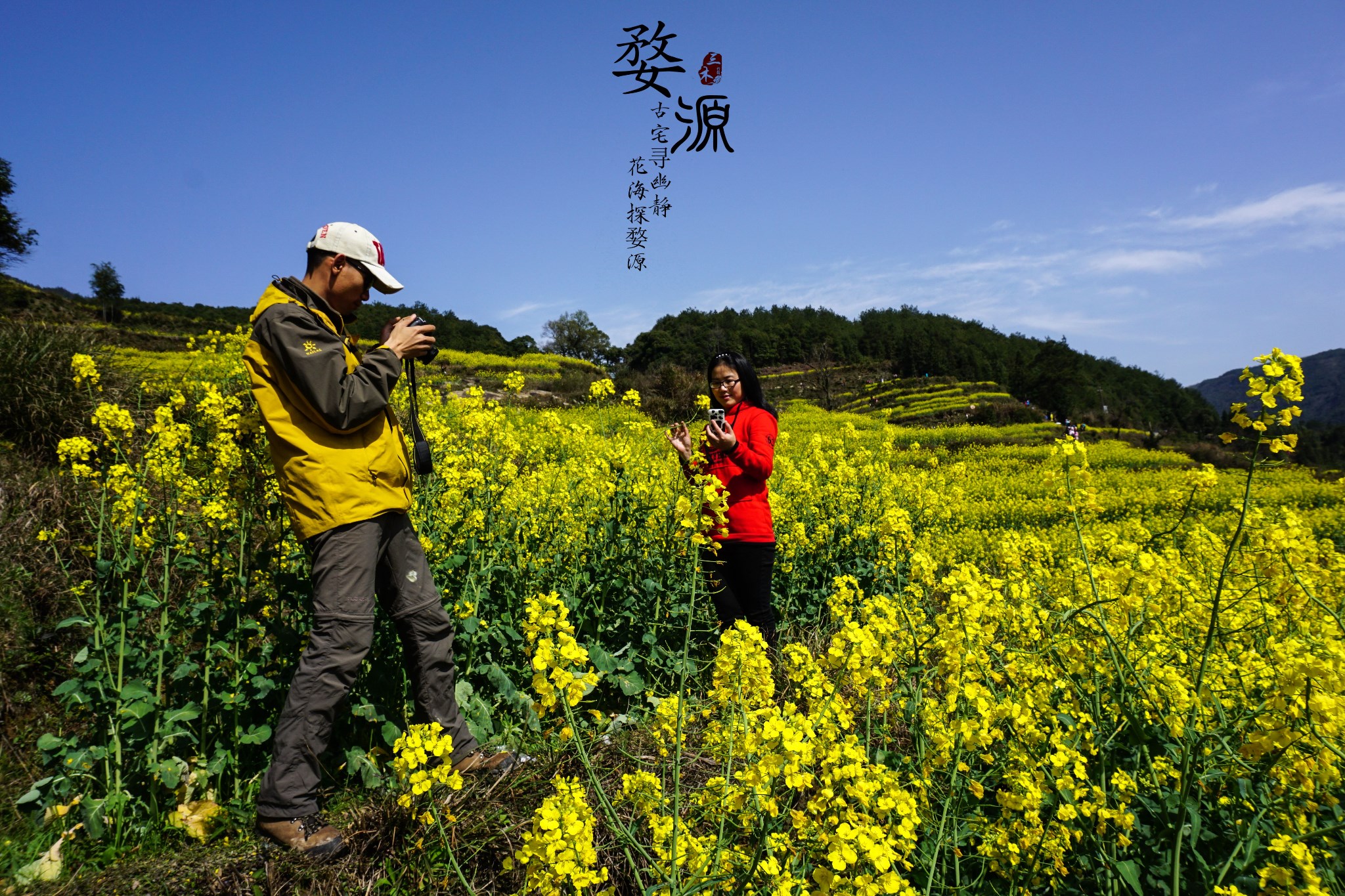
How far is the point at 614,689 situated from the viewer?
3.42 meters

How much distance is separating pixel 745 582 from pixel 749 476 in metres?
0.56

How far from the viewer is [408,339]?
246cm

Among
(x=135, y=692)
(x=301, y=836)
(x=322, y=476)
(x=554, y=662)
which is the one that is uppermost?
(x=322, y=476)

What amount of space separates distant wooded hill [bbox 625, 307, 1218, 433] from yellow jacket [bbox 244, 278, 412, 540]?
38.4 metres

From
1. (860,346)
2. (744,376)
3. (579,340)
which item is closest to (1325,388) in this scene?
(860,346)

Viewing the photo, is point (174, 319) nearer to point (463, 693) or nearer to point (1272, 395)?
point (463, 693)

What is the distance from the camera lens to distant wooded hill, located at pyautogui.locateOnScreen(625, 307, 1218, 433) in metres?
48.4

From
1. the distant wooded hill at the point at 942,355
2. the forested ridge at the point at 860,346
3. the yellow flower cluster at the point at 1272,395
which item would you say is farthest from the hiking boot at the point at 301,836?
the distant wooded hill at the point at 942,355

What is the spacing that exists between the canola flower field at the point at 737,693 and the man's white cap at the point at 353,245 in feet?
2.42

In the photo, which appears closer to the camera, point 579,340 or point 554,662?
point 554,662

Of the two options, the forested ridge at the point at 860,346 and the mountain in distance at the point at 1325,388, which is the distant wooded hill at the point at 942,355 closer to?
the forested ridge at the point at 860,346

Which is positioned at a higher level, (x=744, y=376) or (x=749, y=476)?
(x=744, y=376)

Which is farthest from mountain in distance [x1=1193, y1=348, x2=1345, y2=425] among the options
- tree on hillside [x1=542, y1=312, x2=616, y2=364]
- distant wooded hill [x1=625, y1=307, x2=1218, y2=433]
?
tree on hillside [x1=542, y1=312, x2=616, y2=364]

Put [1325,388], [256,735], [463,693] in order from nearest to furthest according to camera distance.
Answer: [256,735]
[463,693]
[1325,388]
